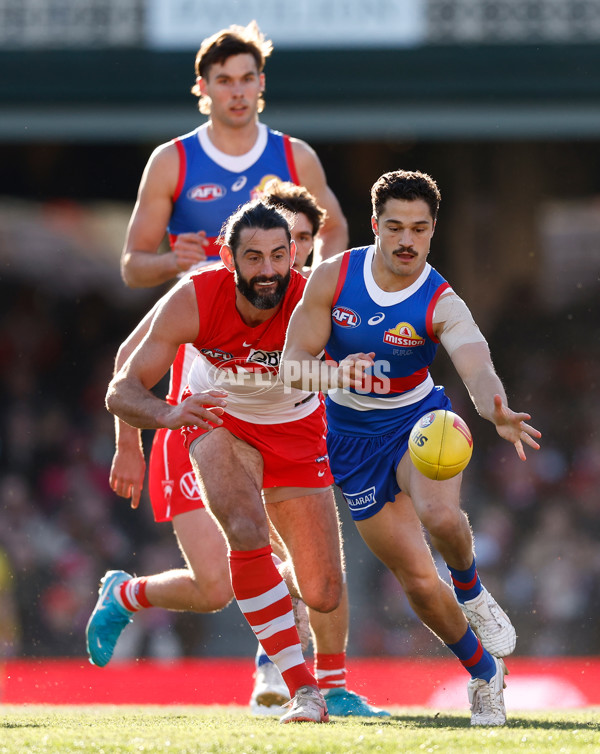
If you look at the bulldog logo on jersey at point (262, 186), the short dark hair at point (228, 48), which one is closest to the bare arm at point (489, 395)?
the bulldog logo on jersey at point (262, 186)

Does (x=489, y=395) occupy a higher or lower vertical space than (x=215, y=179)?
lower

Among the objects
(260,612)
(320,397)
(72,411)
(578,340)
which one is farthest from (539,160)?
(260,612)

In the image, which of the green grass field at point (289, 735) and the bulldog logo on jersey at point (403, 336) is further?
the bulldog logo on jersey at point (403, 336)

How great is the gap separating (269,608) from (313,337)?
1155 mm

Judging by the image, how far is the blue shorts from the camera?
220 inches

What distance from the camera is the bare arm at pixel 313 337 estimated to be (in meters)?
5.08

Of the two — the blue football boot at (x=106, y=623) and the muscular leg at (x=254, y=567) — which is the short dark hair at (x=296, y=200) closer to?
the muscular leg at (x=254, y=567)

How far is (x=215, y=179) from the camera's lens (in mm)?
6625

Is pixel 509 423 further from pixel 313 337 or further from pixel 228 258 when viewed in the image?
pixel 228 258

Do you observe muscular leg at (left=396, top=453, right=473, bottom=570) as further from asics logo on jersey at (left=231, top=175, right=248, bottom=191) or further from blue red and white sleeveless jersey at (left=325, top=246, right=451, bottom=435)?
asics logo on jersey at (left=231, top=175, right=248, bottom=191)

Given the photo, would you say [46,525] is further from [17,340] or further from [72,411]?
[17,340]

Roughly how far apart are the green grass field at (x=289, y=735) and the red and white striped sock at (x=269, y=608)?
0.80ft

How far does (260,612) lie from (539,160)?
13.2 meters

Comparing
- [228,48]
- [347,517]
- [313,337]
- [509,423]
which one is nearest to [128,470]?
[313,337]
